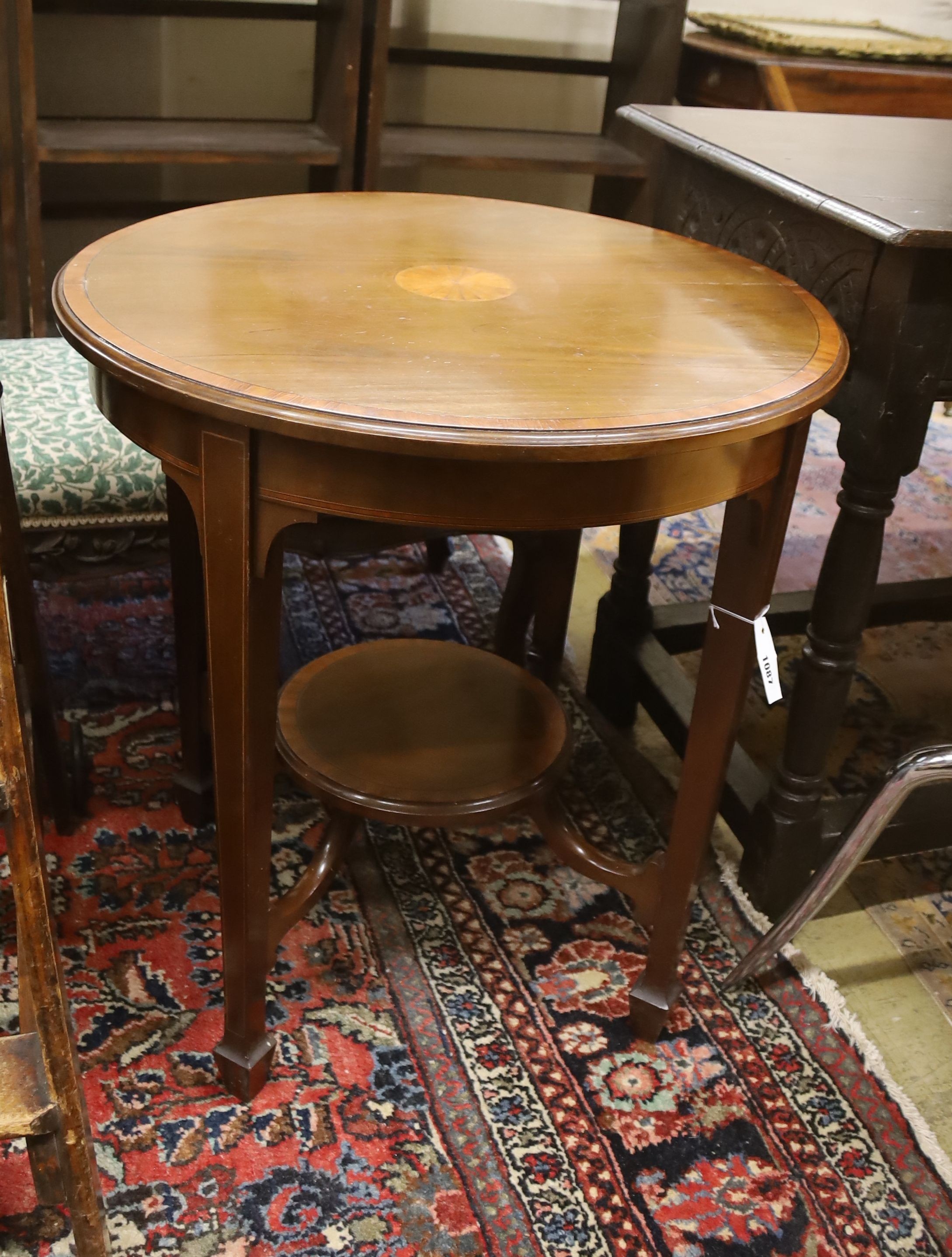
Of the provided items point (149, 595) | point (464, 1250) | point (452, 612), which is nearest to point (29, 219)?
point (149, 595)

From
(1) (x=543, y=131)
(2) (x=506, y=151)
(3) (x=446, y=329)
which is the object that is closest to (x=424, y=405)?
(3) (x=446, y=329)

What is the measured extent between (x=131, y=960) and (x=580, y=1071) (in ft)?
1.86

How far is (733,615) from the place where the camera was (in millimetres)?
1179

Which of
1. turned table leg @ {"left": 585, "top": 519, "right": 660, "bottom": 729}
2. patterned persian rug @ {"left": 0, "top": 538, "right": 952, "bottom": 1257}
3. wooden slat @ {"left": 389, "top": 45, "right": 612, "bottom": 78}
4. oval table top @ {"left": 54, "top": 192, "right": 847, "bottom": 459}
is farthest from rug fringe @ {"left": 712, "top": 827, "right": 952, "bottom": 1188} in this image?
wooden slat @ {"left": 389, "top": 45, "right": 612, "bottom": 78}

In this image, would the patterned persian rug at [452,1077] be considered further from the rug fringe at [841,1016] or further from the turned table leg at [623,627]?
the turned table leg at [623,627]

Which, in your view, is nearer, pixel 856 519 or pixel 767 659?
pixel 767 659

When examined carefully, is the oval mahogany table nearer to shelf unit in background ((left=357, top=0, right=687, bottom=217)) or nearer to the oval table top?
the oval table top

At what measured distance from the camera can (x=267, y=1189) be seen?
1.18m

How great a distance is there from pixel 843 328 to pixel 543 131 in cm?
197

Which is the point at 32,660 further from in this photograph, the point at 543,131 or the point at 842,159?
the point at 543,131

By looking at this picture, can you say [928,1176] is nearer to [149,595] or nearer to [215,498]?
[215,498]

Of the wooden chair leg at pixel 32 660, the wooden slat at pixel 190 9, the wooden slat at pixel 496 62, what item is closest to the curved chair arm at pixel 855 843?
the wooden chair leg at pixel 32 660

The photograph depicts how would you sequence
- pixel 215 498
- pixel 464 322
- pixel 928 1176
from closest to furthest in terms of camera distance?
1. pixel 215 498
2. pixel 464 322
3. pixel 928 1176

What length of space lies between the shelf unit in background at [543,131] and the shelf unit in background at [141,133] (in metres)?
0.05
